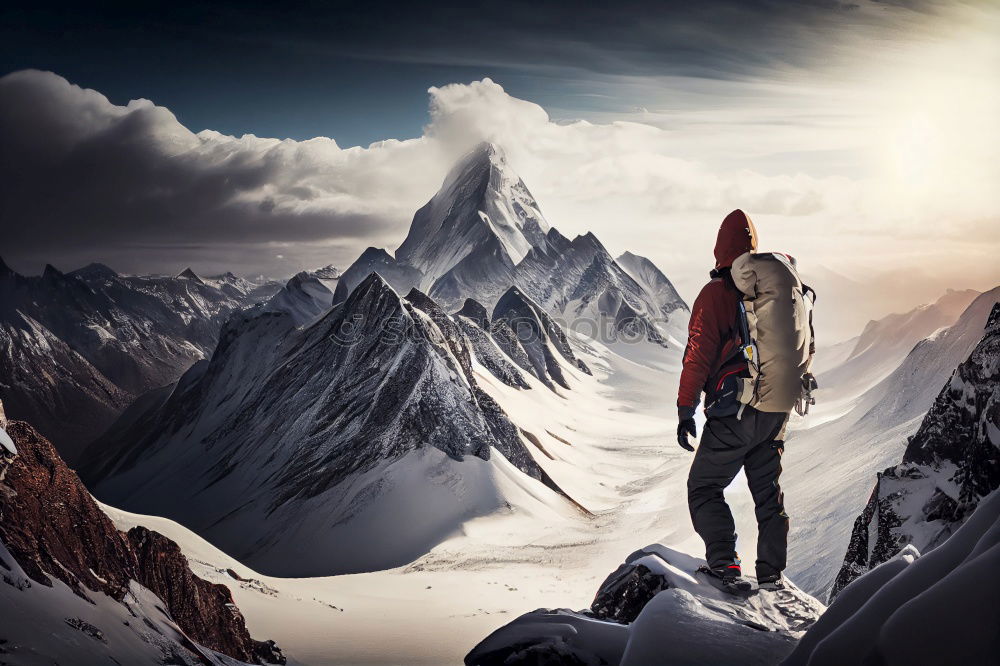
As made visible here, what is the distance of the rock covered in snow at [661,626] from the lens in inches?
210

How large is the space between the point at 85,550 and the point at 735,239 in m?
9.67

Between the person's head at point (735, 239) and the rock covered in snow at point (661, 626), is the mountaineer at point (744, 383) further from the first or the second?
the rock covered in snow at point (661, 626)

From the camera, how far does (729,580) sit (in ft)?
23.0

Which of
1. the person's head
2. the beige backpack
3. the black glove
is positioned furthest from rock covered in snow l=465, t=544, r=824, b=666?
the person's head

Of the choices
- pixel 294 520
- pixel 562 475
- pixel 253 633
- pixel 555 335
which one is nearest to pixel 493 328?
pixel 555 335

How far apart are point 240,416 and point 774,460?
90.4m

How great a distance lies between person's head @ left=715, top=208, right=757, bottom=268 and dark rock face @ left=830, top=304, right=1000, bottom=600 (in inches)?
179

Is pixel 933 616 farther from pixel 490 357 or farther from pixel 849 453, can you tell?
pixel 490 357

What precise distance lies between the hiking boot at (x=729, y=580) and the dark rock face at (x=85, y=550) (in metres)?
6.94

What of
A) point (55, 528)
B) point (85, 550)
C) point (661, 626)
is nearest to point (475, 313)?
point (85, 550)

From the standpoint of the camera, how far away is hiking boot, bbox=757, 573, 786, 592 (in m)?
7.03

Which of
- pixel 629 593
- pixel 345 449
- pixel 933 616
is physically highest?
pixel 933 616

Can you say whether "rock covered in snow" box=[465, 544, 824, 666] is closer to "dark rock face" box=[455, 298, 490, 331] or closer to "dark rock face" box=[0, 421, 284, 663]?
"dark rock face" box=[0, 421, 284, 663]

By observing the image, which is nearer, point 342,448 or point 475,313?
point 342,448
